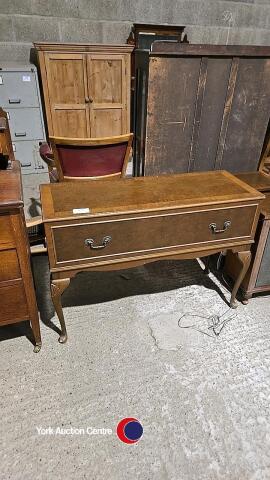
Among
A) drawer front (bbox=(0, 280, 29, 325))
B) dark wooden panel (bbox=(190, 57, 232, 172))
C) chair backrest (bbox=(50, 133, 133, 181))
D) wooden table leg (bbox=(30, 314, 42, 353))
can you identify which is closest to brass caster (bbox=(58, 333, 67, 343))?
wooden table leg (bbox=(30, 314, 42, 353))

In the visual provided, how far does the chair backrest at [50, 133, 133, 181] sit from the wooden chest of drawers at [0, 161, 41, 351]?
318 millimetres

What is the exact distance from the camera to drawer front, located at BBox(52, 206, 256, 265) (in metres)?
1.46

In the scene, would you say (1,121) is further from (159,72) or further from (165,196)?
(165,196)

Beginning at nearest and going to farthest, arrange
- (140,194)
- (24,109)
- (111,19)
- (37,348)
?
(140,194), (37,348), (24,109), (111,19)

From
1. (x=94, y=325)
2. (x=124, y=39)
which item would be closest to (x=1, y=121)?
(x=94, y=325)

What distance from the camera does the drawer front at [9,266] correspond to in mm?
1408

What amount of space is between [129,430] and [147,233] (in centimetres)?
91

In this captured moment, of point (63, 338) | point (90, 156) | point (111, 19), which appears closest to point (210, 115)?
point (90, 156)

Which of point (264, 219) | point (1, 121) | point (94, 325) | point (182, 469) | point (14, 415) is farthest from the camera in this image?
point (1, 121)

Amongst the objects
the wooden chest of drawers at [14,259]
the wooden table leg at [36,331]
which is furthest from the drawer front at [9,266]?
the wooden table leg at [36,331]

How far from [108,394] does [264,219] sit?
1.27 m

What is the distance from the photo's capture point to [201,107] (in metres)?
2.25

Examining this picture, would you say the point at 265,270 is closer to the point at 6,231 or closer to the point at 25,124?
the point at 6,231

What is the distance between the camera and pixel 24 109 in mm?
3875
